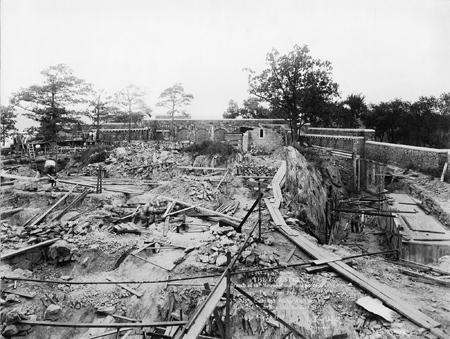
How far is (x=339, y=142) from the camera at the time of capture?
2645cm

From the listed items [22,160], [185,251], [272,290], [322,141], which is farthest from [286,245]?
[22,160]

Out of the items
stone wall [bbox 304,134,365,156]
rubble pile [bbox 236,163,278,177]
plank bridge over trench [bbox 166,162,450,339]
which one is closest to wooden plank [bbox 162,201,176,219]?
plank bridge over trench [bbox 166,162,450,339]

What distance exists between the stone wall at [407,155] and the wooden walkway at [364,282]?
11212 millimetres

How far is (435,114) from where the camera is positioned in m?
28.8

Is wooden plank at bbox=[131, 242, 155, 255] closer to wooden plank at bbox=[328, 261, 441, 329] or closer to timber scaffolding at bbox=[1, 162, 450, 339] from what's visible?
timber scaffolding at bbox=[1, 162, 450, 339]

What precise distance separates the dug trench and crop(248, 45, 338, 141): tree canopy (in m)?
14.2

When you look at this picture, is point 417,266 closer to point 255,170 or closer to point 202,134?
point 255,170

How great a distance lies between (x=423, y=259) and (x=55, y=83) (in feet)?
84.3

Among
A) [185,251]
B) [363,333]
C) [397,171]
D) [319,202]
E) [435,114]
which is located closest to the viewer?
[363,333]

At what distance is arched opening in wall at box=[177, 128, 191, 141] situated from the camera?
103 ft

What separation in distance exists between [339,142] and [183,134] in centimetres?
1559

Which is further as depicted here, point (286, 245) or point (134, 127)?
point (134, 127)

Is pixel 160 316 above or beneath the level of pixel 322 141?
beneath

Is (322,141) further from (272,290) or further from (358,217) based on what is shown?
(272,290)
